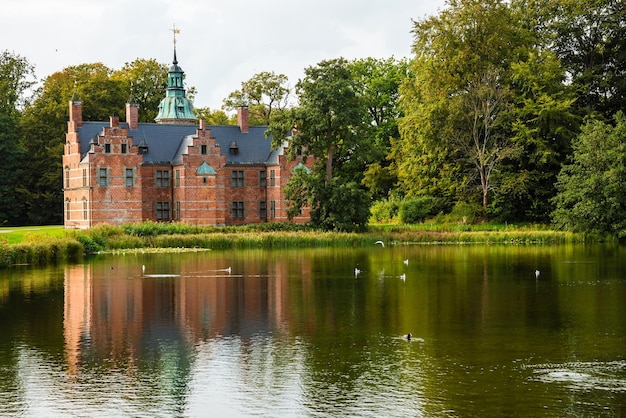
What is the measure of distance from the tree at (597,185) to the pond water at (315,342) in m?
14.3

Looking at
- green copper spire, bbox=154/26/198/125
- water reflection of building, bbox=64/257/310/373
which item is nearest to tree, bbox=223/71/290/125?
green copper spire, bbox=154/26/198/125

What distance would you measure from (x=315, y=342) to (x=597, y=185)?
31.4 metres

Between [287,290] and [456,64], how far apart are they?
1156 inches

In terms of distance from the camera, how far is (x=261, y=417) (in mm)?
12836

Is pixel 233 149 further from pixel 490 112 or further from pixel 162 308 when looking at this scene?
pixel 162 308

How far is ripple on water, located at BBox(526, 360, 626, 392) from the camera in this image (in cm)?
1416

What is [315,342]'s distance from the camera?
709 inches

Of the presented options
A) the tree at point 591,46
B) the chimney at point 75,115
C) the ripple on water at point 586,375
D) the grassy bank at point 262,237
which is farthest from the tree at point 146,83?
the ripple on water at point 586,375

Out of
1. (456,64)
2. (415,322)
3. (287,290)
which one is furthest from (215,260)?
(456,64)

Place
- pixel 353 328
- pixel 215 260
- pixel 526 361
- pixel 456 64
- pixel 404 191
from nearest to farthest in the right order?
pixel 526 361 → pixel 353 328 → pixel 215 260 → pixel 456 64 → pixel 404 191

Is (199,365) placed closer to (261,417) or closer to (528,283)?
(261,417)

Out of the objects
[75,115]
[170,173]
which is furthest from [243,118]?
[75,115]

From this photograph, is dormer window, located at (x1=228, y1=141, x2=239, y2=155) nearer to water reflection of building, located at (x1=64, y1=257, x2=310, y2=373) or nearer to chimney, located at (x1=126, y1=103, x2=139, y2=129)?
chimney, located at (x1=126, y1=103, x2=139, y2=129)

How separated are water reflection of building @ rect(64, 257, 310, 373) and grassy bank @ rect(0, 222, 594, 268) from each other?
25.4 feet
